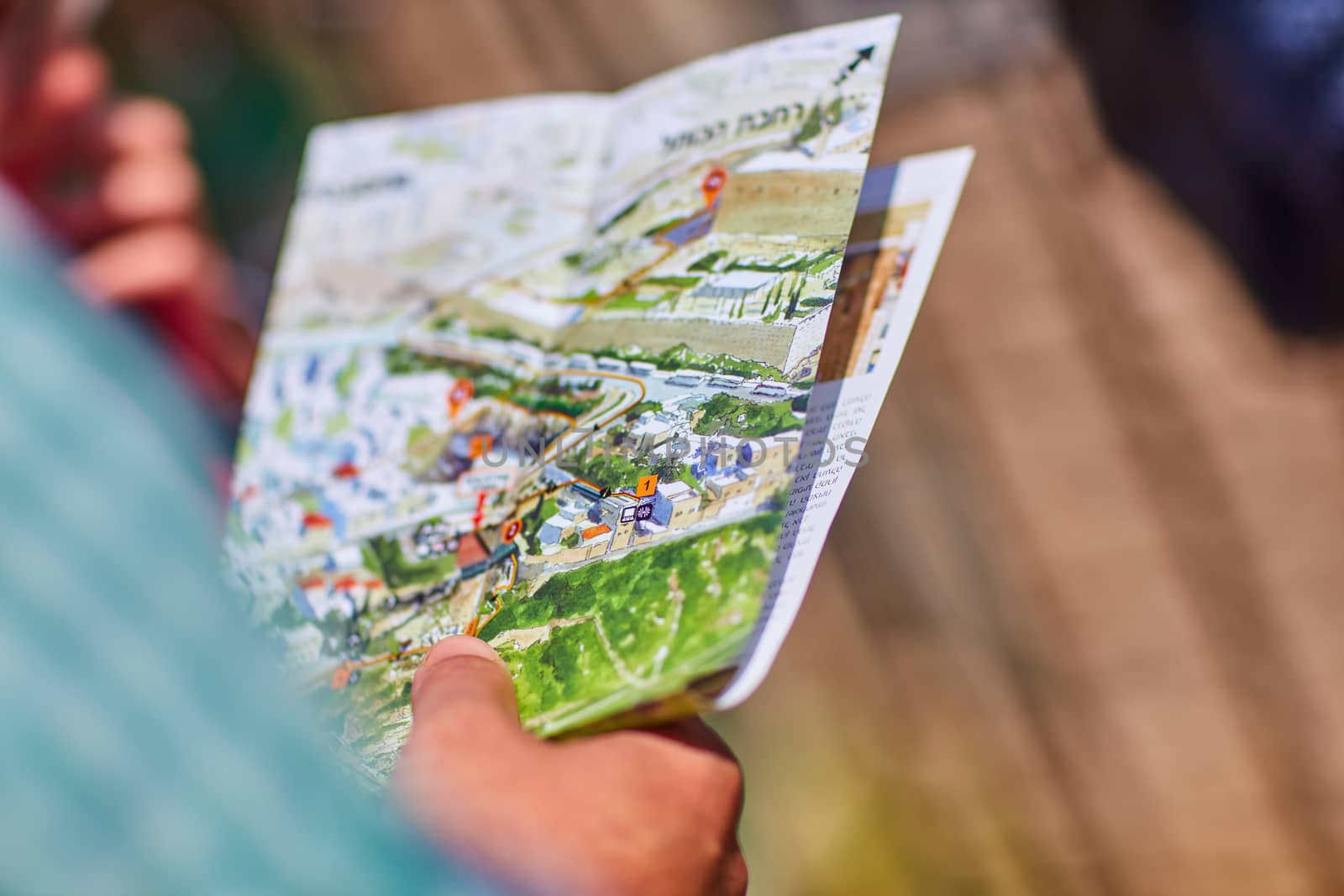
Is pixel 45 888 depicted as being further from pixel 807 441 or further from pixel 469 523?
pixel 807 441

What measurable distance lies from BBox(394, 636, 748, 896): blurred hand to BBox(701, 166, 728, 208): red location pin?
0.43 meters

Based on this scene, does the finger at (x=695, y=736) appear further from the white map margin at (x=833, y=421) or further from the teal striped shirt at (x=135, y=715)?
the teal striped shirt at (x=135, y=715)

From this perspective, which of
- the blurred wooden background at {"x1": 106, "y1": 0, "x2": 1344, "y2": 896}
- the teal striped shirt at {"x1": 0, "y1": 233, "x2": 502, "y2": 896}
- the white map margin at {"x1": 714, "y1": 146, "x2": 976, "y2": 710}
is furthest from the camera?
the blurred wooden background at {"x1": 106, "y1": 0, "x2": 1344, "y2": 896}

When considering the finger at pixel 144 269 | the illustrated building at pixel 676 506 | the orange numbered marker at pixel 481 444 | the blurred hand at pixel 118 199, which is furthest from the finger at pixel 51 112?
the illustrated building at pixel 676 506

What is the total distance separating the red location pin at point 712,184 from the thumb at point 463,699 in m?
0.43

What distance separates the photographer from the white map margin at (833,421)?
1.88 ft

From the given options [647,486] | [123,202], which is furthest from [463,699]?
[123,202]

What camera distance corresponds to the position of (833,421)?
2.03 feet

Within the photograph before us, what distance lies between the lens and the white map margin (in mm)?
572

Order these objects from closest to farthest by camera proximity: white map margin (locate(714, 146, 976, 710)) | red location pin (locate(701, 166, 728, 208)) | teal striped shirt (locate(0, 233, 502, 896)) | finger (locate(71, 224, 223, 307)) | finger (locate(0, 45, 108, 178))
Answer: teal striped shirt (locate(0, 233, 502, 896)) < white map margin (locate(714, 146, 976, 710)) < red location pin (locate(701, 166, 728, 208)) < finger (locate(0, 45, 108, 178)) < finger (locate(71, 224, 223, 307))

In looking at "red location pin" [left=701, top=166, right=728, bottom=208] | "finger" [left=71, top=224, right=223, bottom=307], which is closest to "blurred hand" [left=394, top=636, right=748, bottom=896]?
"red location pin" [left=701, top=166, right=728, bottom=208]

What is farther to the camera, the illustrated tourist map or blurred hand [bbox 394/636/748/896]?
the illustrated tourist map

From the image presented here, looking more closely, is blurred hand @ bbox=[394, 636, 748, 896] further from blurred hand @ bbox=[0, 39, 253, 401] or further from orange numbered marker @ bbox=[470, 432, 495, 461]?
blurred hand @ bbox=[0, 39, 253, 401]

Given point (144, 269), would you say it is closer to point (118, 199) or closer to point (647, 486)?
point (118, 199)
